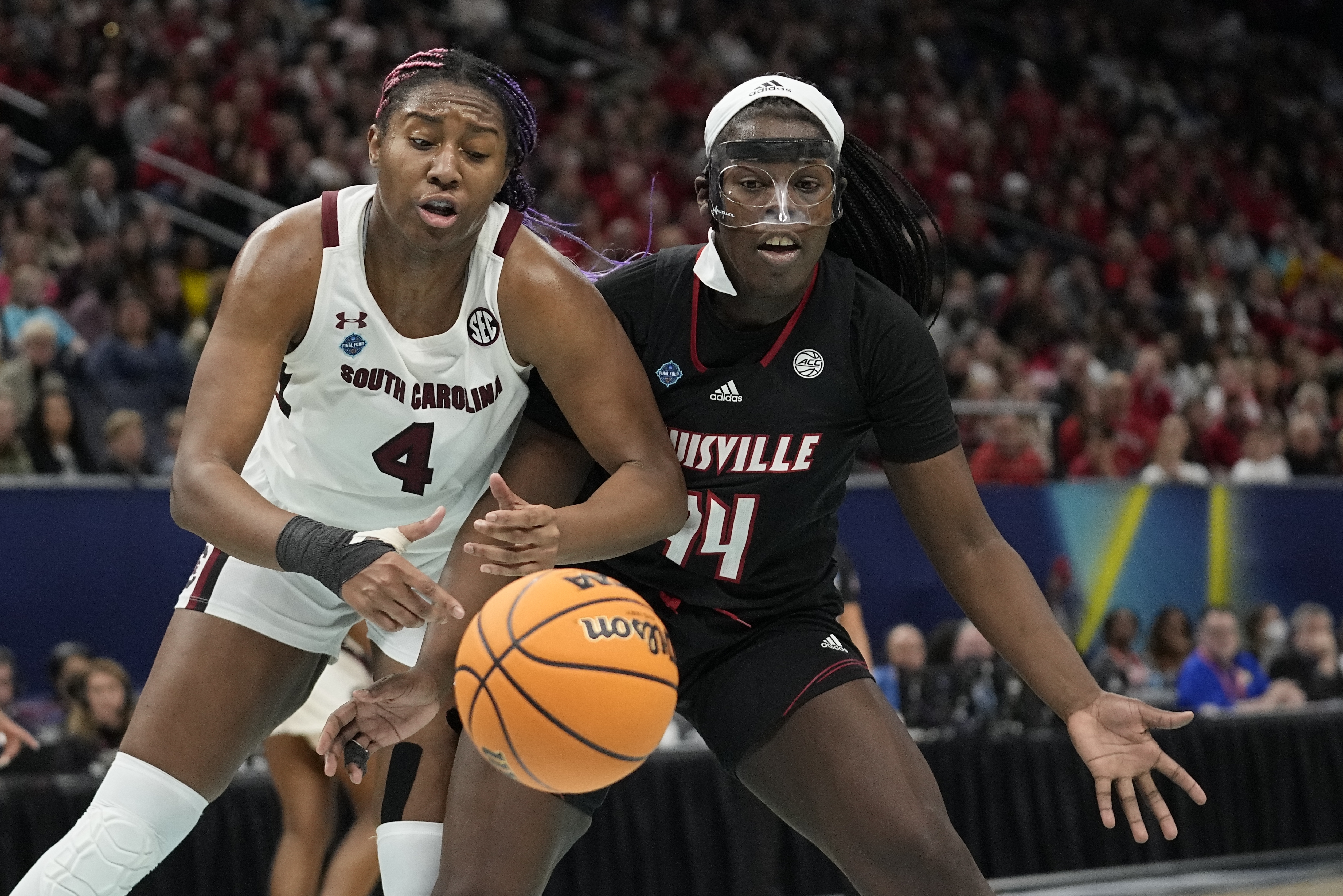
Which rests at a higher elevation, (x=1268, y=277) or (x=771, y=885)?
(x=1268, y=277)

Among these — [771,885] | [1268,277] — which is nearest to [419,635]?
[771,885]

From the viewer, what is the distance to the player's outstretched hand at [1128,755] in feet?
10.6

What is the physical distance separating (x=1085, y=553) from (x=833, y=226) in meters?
6.63

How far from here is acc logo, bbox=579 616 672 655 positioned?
3.05 metres

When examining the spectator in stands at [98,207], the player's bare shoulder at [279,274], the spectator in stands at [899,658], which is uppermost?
the spectator in stands at [98,207]

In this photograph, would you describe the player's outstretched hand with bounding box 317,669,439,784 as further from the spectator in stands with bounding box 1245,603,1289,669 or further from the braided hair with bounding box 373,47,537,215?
the spectator in stands with bounding box 1245,603,1289,669

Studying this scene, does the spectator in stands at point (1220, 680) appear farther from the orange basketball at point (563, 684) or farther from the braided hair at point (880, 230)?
the orange basketball at point (563, 684)

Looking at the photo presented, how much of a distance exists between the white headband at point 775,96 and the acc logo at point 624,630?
1.10 m

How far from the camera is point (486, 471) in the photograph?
11.9 ft

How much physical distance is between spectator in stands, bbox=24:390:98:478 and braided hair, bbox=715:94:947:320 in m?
4.97

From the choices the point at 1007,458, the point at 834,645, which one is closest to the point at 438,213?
the point at 834,645

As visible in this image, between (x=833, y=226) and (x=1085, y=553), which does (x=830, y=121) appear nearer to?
(x=833, y=226)

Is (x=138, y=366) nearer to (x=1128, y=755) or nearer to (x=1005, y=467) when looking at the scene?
(x=1005, y=467)

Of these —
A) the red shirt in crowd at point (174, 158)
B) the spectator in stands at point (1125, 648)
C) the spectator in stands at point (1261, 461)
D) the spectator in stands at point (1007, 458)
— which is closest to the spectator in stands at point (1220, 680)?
the spectator in stands at point (1125, 648)
